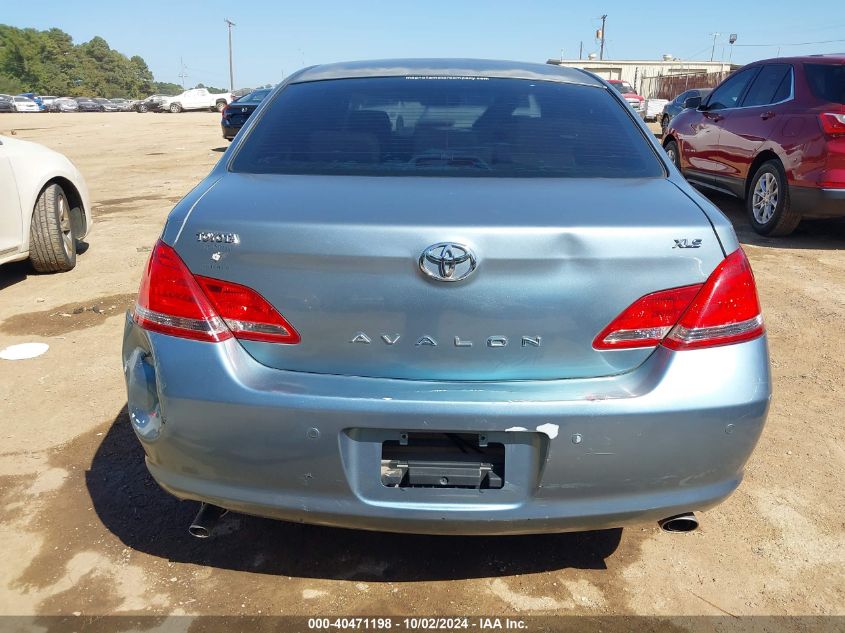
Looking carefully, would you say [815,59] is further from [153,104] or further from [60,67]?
[60,67]

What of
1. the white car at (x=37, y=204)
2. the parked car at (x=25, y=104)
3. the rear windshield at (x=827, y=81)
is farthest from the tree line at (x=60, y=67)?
the rear windshield at (x=827, y=81)

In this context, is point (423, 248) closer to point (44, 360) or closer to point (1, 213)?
point (44, 360)

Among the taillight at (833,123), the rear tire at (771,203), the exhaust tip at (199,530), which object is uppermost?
the taillight at (833,123)

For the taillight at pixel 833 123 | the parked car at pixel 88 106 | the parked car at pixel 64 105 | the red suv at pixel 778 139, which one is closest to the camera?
the taillight at pixel 833 123

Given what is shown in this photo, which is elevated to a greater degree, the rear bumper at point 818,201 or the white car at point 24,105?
the rear bumper at point 818,201

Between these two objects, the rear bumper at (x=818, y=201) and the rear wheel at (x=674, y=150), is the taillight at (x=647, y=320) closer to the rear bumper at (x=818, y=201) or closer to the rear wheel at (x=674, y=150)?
the rear bumper at (x=818, y=201)

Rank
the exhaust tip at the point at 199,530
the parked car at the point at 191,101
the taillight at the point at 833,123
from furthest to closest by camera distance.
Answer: the parked car at the point at 191,101
the taillight at the point at 833,123
the exhaust tip at the point at 199,530

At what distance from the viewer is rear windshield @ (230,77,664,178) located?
2.36m

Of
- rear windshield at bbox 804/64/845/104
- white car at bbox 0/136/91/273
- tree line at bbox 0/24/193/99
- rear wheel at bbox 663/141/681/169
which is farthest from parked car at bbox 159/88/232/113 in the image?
tree line at bbox 0/24/193/99

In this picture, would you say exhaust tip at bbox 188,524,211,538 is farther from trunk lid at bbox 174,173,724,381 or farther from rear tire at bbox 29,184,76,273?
rear tire at bbox 29,184,76,273

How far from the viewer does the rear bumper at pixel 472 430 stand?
185 centimetres

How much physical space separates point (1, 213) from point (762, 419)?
204 inches

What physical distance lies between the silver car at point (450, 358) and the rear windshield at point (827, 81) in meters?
5.38

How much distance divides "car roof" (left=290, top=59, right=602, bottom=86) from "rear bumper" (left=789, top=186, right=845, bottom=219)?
13.8ft
